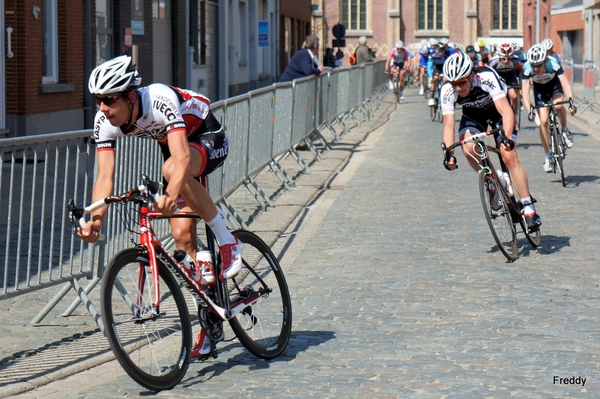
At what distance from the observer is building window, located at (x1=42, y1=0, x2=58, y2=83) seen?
63.6ft

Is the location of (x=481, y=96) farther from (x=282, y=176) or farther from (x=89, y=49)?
(x=89, y=49)

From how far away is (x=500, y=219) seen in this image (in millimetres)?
9305

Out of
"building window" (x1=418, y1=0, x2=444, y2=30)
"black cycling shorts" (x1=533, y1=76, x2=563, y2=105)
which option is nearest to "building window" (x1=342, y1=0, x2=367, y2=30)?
"building window" (x1=418, y1=0, x2=444, y2=30)

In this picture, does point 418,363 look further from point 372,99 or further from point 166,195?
point 372,99

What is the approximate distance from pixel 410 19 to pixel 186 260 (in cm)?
8643

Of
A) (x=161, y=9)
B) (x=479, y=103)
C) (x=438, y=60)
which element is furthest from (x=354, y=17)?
(x=479, y=103)

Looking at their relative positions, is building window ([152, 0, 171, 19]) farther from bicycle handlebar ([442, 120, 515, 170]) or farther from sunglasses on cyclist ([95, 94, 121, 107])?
sunglasses on cyclist ([95, 94, 121, 107])

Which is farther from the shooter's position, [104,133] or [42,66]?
[42,66]

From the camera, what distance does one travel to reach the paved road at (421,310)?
18.5 feet

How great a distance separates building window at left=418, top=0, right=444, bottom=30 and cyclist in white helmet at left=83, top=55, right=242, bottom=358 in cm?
8602

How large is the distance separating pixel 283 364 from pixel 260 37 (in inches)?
1270

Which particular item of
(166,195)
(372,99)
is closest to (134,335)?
(166,195)

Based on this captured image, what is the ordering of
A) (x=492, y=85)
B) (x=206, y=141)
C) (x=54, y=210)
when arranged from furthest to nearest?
(x=492, y=85) → (x=54, y=210) → (x=206, y=141)

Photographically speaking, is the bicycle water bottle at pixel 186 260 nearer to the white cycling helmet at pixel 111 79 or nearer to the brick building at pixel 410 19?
the white cycling helmet at pixel 111 79
